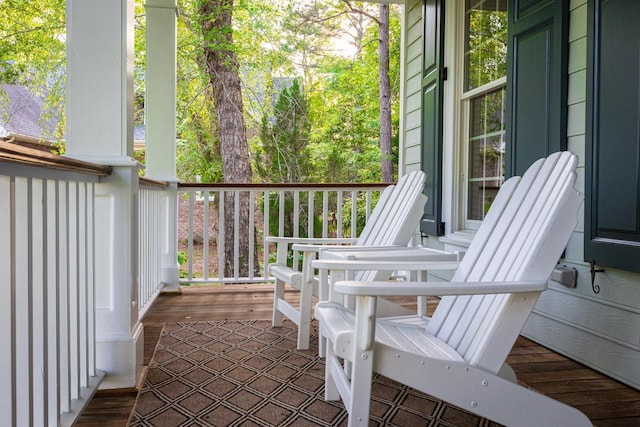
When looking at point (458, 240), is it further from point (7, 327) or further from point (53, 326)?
point (7, 327)

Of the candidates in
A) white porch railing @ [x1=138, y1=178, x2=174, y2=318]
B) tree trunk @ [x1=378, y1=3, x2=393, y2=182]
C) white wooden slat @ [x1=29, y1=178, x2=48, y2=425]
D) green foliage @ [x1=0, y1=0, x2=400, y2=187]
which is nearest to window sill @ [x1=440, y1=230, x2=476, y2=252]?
white porch railing @ [x1=138, y1=178, x2=174, y2=318]

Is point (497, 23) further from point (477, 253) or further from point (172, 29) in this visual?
point (172, 29)

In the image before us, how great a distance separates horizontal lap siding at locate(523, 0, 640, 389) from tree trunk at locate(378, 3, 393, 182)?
8090 millimetres

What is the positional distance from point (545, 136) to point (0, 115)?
11.3 meters

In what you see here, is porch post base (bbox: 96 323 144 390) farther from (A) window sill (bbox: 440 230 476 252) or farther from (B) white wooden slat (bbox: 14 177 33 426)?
(A) window sill (bbox: 440 230 476 252)

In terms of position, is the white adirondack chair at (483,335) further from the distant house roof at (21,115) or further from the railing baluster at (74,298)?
the distant house roof at (21,115)

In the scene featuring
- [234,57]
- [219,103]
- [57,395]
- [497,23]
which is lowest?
[57,395]

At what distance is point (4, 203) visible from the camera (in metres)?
1.20

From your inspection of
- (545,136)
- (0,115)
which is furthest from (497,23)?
(0,115)

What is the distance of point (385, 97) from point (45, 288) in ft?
32.5

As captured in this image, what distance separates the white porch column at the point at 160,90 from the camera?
13.4 ft

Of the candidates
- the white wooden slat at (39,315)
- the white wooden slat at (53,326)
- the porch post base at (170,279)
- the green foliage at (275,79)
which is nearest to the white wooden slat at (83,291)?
the white wooden slat at (53,326)

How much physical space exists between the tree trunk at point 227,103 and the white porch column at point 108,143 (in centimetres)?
649

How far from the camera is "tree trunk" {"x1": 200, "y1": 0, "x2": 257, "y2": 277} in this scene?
8.77 m
